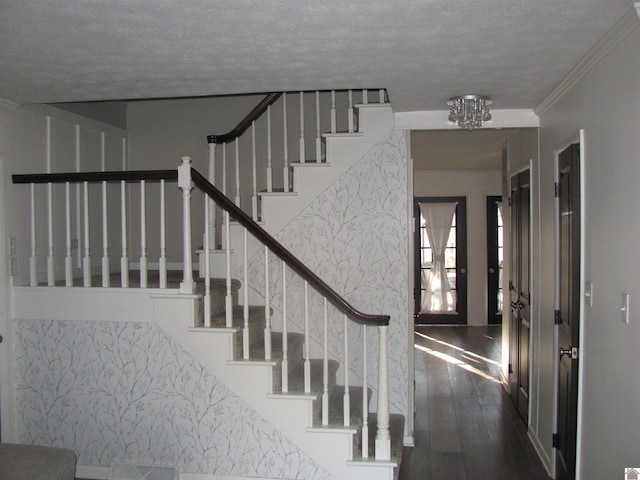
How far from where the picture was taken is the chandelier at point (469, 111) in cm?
340

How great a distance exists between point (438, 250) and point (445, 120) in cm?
541

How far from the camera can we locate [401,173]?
3.99 meters

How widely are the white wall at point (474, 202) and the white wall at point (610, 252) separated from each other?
5967 mm

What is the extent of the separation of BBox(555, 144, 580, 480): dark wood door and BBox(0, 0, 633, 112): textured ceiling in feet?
1.78

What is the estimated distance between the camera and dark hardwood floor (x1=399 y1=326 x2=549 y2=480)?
3.65 meters

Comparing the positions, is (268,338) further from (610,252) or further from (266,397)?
(610,252)

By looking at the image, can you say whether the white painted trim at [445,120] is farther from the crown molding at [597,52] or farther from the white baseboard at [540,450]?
the white baseboard at [540,450]

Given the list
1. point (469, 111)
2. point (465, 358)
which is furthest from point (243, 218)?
point (465, 358)

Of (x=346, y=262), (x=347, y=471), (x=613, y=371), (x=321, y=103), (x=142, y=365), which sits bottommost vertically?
(x=347, y=471)

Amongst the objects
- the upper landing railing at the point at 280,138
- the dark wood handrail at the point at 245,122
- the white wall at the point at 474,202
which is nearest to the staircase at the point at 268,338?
the dark wood handrail at the point at 245,122

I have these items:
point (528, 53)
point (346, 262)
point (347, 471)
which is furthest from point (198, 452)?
point (528, 53)

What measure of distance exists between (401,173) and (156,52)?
1966 millimetres

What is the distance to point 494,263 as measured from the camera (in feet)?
29.4

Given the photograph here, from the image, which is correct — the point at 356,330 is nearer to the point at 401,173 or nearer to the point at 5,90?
the point at 401,173
